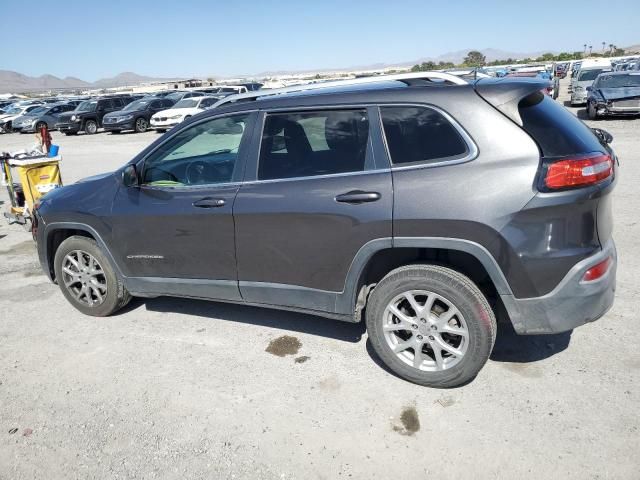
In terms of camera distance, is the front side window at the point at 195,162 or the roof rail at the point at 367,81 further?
the front side window at the point at 195,162

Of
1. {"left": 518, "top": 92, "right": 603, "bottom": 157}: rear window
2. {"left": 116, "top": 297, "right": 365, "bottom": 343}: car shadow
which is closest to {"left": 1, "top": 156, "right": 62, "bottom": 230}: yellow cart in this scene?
{"left": 116, "top": 297, "right": 365, "bottom": 343}: car shadow

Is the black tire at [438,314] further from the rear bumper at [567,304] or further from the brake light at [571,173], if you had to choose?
the brake light at [571,173]

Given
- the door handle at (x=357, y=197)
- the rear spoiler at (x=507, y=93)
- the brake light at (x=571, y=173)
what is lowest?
the door handle at (x=357, y=197)

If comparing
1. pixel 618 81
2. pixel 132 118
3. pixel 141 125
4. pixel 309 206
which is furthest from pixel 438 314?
pixel 141 125

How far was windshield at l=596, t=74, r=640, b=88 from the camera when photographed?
16837 millimetres

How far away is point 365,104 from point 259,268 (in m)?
1.35

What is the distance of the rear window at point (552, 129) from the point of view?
9.38 feet

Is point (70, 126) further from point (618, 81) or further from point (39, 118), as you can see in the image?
point (618, 81)

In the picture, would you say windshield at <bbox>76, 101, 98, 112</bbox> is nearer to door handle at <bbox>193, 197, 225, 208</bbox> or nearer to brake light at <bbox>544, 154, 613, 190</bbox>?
door handle at <bbox>193, 197, 225, 208</bbox>

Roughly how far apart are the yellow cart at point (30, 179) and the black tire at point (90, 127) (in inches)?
826

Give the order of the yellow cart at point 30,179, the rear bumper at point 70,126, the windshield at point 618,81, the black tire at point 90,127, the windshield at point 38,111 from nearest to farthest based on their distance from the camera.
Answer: the yellow cart at point 30,179 → the windshield at point 618,81 → the rear bumper at point 70,126 → the black tire at point 90,127 → the windshield at point 38,111

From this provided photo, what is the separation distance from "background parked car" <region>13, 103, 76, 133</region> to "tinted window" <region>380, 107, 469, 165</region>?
31255mm

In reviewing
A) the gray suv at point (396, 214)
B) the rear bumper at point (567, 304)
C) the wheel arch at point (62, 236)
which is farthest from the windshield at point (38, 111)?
the rear bumper at point (567, 304)

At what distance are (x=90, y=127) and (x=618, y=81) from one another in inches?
971
